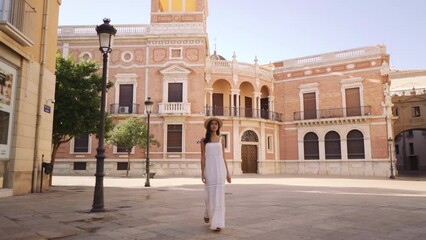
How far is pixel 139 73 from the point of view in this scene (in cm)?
2658

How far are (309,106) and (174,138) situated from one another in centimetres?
1290

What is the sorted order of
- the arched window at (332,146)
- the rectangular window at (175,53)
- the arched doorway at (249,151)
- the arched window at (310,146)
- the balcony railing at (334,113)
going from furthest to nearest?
1. the arched window at (310,146)
2. the arched doorway at (249,151)
3. the arched window at (332,146)
4. the balcony railing at (334,113)
5. the rectangular window at (175,53)

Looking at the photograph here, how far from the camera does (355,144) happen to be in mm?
27250

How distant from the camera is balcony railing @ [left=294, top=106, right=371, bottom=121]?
2717cm

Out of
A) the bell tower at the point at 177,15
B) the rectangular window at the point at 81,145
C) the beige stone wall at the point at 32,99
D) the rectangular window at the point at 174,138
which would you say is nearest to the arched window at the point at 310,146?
the rectangular window at the point at 174,138

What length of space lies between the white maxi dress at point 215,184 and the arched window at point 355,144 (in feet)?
82.8

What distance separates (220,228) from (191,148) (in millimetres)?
20772

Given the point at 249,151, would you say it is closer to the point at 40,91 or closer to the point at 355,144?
the point at 355,144

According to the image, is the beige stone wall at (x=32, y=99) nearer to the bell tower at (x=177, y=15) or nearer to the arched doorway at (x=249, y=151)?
the bell tower at (x=177, y=15)

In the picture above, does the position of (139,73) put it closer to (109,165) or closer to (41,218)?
(109,165)

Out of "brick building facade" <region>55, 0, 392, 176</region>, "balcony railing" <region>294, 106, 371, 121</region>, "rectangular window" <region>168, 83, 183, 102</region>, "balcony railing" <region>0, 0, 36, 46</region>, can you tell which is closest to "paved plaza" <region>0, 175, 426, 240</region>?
"balcony railing" <region>0, 0, 36, 46</region>

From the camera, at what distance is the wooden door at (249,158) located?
2808 centimetres

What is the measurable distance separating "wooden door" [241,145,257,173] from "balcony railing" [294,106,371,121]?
17.1 feet

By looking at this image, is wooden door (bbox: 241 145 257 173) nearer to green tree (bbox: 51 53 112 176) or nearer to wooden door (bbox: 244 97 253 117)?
wooden door (bbox: 244 97 253 117)
